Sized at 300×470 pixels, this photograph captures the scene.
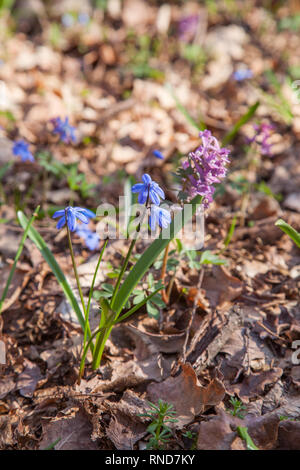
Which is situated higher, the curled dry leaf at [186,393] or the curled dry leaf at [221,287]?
the curled dry leaf at [221,287]

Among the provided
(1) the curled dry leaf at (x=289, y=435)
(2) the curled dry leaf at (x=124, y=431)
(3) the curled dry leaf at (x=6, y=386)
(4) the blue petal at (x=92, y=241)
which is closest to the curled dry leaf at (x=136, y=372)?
(2) the curled dry leaf at (x=124, y=431)

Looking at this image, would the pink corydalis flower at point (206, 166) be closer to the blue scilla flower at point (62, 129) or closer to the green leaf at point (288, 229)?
the green leaf at point (288, 229)

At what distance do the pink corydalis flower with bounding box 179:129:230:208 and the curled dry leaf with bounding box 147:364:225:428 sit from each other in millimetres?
810

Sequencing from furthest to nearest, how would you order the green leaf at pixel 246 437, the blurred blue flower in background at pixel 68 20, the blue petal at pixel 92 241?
the blurred blue flower in background at pixel 68 20 < the blue petal at pixel 92 241 < the green leaf at pixel 246 437

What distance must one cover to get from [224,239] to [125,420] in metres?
1.36

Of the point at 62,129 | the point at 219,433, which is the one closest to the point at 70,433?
the point at 219,433

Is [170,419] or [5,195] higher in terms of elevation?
[5,195]

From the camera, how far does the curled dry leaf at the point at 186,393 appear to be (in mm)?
1731

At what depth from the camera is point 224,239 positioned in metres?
2.68

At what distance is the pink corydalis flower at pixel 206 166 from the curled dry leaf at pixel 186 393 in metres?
0.81

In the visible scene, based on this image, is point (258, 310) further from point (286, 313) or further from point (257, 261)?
point (257, 261)

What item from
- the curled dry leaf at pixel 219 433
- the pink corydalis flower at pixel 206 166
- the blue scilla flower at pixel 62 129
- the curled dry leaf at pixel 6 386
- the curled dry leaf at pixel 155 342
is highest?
the blue scilla flower at pixel 62 129
